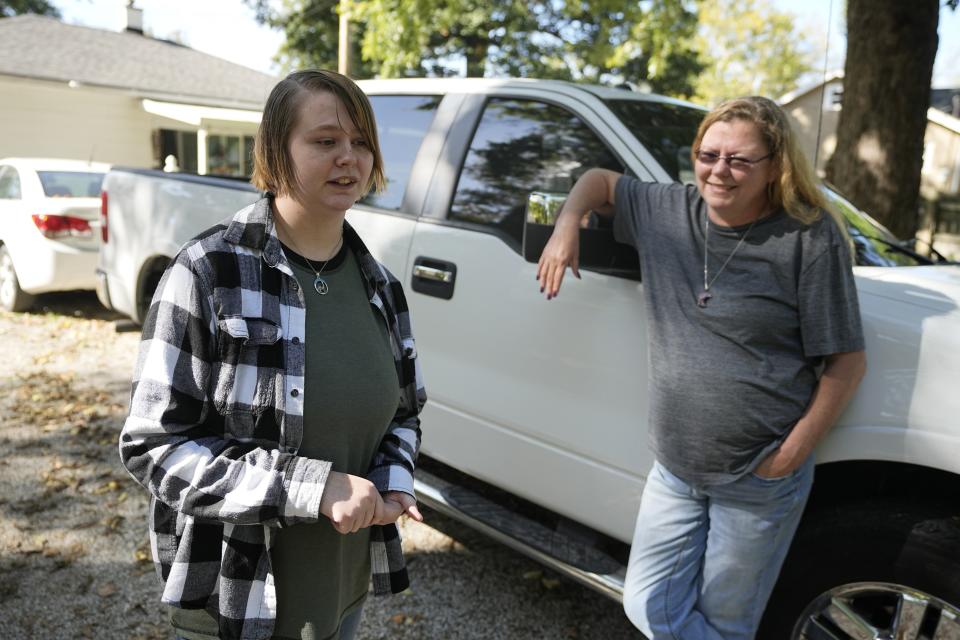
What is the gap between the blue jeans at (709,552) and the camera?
2219mm

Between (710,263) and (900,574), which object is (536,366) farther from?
(900,574)

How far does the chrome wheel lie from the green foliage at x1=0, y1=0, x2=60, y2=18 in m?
35.1

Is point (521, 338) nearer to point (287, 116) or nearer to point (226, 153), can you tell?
point (287, 116)

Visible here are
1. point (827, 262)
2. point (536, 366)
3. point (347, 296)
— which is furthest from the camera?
point (536, 366)

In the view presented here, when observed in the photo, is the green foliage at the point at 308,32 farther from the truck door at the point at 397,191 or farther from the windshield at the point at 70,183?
the truck door at the point at 397,191

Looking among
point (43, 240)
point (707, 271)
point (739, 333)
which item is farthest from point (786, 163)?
point (43, 240)

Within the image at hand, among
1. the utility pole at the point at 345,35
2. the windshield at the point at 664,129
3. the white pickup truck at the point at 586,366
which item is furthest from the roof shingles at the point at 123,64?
the windshield at the point at 664,129

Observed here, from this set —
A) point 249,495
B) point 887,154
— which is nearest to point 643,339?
point 249,495

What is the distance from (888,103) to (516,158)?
3.28 m

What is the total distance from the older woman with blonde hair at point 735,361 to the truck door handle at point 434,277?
813mm

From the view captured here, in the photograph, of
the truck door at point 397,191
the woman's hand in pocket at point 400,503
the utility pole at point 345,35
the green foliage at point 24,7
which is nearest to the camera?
the woman's hand in pocket at point 400,503

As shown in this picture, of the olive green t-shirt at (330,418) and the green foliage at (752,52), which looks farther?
the green foliage at (752,52)

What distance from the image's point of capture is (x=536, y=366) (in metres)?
2.93

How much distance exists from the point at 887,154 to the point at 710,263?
12.6ft
